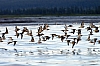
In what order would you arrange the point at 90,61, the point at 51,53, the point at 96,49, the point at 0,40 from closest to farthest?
1. the point at 90,61
2. the point at 51,53
3. the point at 96,49
4. the point at 0,40

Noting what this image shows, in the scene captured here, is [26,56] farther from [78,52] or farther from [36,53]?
[78,52]

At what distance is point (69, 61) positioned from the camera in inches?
653

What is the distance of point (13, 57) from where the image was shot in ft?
59.8

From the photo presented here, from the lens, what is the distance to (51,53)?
770 inches

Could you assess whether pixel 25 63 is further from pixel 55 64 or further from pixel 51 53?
pixel 51 53

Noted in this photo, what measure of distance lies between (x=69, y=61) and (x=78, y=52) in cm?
322

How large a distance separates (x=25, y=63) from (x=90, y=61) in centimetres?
294

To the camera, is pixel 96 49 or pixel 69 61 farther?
pixel 96 49

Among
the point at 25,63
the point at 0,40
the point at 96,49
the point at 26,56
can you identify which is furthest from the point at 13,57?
the point at 0,40

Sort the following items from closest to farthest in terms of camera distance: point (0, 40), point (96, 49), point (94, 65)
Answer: point (94, 65)
point (96, 49)
point (0, 40)

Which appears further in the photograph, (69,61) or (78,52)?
(78,52)

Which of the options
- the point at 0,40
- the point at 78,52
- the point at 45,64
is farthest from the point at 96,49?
the point at 0,40

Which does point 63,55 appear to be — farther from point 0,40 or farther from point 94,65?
point 0,40

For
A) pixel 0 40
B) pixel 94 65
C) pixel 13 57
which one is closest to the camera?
pixel 94 65
